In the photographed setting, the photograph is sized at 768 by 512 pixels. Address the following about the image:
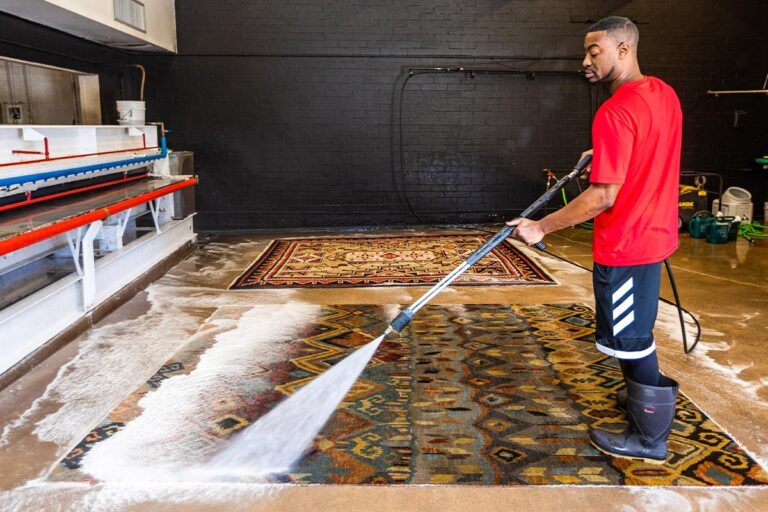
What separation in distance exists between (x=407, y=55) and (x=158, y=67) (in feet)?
10.4

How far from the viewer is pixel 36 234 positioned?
11.0 ft

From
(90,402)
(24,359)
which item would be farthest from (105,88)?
(90,402)

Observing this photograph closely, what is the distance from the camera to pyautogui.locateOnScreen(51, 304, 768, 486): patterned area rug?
8.13 ft

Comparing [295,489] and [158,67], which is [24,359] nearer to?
[295,489]

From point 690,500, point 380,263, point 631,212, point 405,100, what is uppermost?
point 405,100

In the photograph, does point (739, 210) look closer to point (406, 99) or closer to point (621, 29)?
point (406, 99)

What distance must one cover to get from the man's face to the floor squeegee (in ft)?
1.32

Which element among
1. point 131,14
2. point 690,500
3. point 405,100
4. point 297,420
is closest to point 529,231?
point 690,500

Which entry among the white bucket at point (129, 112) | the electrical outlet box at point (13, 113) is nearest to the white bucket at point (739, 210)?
the white bucket at point (129, 112)

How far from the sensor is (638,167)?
2.35 m

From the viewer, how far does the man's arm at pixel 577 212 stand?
2.33 m

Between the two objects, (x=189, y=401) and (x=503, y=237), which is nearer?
(x=503, y=237)

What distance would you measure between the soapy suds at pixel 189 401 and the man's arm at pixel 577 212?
5.08 ft

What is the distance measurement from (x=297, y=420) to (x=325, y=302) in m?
2.08
